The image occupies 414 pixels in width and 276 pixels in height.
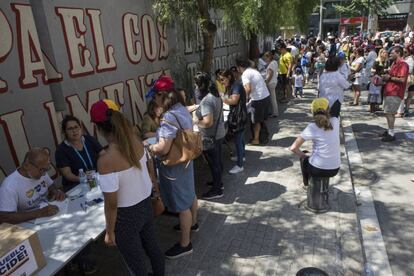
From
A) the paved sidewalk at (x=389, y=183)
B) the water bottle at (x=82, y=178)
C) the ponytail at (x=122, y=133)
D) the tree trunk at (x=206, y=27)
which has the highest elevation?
the tree trunk at (x=206, y=27)

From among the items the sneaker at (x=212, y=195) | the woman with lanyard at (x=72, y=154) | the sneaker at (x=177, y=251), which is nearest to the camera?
the sneaker at (x=177, y=251)

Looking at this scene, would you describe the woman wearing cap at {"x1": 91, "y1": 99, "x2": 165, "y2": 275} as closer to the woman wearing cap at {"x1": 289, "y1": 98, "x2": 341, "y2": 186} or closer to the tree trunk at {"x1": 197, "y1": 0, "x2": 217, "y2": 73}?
the woman wearing cap at {"x1": 289, "y1": 98, "x2": 341, "y2": 186}

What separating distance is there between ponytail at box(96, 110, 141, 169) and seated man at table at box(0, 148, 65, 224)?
1.17 m

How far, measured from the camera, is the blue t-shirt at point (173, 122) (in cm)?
342

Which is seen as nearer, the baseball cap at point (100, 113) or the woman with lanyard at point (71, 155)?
the baseball cap at point (100, 113)

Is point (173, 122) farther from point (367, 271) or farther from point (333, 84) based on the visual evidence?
point (333, 84)

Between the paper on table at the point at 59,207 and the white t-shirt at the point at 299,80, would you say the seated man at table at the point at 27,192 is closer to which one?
the paper on table at the point at 59,207

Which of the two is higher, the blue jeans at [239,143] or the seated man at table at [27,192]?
the seated man at table at [27,192]

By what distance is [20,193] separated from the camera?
3.35m

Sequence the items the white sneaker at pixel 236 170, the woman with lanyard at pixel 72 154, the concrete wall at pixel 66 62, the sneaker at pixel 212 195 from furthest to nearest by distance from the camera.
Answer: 1. the white sneaker at pixel 236 170
2. the sneaker at pixel 212 195
3. the concrete wall at pixel 66 62
4. the woman with lanyard at pixel 72 154

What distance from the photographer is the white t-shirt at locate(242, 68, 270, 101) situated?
688cm

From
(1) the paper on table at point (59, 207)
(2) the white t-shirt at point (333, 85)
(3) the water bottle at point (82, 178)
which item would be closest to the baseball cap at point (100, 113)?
(1) the paper on table at point (59, 207)

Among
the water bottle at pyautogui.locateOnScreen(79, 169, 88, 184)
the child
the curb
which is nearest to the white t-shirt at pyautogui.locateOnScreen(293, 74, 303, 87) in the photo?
the child

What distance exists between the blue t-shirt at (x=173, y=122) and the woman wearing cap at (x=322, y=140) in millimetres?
1637
